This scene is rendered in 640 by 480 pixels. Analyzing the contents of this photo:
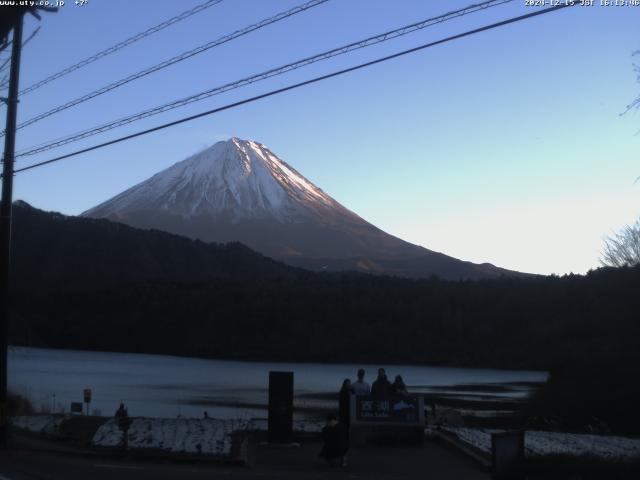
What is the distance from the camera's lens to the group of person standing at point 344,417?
15.2 meters

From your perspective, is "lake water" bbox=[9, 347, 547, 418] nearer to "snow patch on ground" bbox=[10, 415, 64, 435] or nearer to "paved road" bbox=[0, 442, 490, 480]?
"snow patch on ground" bbox=[10, 415, 64, 435]

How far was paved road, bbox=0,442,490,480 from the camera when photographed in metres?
14.3

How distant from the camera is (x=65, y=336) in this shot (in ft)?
365

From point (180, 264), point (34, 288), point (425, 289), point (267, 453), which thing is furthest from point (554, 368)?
point (180, 264)

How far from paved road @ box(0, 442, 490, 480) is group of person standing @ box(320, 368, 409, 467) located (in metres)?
0.25

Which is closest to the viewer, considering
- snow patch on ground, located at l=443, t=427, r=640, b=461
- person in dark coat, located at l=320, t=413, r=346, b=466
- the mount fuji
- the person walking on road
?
snow patch on ground, located at l=443, t=427, r=640, b=461

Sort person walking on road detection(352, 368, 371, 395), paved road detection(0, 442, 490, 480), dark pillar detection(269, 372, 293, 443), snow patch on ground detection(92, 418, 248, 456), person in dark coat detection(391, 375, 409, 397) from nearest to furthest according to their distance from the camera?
paved road detection(0, 442, 490, 480) < snow patch on ground detection(92, 418, 248, 456) < dark pillar detection(269, 372, 293, 443) < person walking on road detection(352, 368, 371, 395) < person in dark coat detection(391, 375, 409, 397)

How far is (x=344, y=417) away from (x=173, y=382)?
49678mm

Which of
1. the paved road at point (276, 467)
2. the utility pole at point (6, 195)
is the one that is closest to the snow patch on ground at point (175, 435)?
the paved road at point (276, 467)

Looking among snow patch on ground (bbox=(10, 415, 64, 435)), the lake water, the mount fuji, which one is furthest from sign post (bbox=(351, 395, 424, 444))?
the mount fuji

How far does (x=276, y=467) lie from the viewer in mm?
15531

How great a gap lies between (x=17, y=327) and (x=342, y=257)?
144 m

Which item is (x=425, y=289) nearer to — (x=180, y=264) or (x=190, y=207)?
(x=180, y=264)

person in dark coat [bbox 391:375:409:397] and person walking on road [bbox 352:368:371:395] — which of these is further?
person in dark coat [bbox 391:375:409:397]
